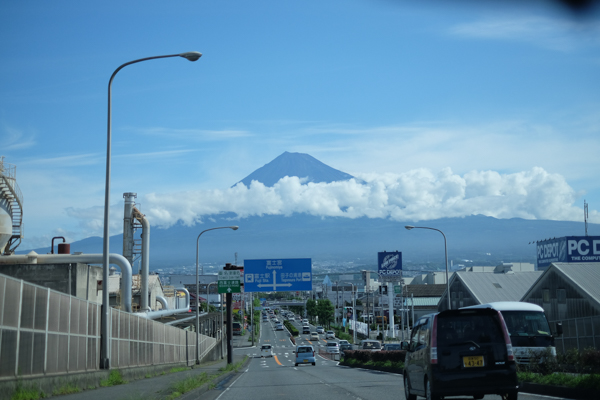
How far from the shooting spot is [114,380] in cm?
2025

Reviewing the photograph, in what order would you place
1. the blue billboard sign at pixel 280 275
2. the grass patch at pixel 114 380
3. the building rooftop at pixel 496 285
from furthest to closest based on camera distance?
the building rooftop at pixel 496 285 → the blue billboard sign at pixel 280 275 → the grass patch at pixel 114 380

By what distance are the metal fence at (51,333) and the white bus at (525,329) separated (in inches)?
515

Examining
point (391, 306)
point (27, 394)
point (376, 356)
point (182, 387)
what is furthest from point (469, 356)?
point (391, 306)

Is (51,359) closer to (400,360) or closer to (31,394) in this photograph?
(31,394)

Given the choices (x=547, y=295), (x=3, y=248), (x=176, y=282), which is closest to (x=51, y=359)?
(x=3, y=248)

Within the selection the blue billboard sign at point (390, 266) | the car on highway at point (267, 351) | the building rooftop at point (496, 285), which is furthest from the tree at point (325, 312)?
the building rooftop at point (496, 285)

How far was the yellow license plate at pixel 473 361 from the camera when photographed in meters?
12.0

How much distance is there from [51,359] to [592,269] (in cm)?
3972

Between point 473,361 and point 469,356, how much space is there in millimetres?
118

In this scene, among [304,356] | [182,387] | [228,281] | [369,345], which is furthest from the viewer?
[369,345]

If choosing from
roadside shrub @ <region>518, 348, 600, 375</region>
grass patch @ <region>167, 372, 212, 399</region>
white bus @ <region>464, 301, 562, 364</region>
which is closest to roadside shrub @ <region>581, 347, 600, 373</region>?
roadside shrub @ <region>518, 348, 600, 375</region>

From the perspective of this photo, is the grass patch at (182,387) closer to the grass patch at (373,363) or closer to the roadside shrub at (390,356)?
the grass patch at (373,363)

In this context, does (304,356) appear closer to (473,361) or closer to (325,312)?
(473,361)

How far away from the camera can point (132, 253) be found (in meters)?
55.5
